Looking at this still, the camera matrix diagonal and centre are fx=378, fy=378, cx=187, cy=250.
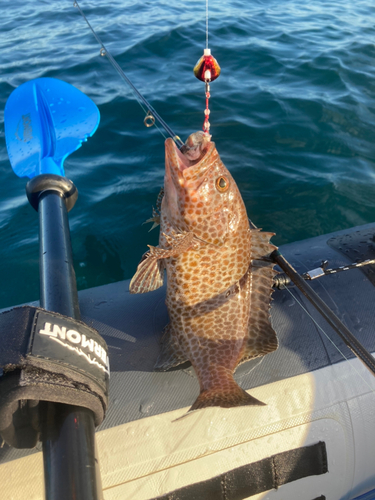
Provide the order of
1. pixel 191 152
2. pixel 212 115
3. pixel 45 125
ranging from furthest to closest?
pixel 212 115 < pixel 45 125 < pixel 191 152

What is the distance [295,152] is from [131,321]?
5350 millimetres

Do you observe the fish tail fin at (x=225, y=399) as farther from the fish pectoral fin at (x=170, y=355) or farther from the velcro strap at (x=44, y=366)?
the velcro strap at (x=44, y=366)

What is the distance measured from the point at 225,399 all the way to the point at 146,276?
3.19 feet

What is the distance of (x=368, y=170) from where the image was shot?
271 inches

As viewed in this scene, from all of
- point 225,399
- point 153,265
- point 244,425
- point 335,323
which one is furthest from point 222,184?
point 244,425

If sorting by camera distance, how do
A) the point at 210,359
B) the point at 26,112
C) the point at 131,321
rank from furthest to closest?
A: the point at 26,112, the point at 131,321, the point at 210,359

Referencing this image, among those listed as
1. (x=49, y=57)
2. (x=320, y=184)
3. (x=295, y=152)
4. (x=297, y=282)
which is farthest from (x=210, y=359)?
(x=49, y=57)

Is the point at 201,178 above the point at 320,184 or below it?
above

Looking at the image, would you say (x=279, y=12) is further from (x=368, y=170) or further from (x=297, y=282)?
(x=297, y=282)

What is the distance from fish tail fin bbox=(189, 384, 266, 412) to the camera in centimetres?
235

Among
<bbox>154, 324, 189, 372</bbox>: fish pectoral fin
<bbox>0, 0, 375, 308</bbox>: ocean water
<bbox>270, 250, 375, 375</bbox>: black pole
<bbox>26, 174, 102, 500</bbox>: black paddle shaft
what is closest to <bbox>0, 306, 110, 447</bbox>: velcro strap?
<bbox>26, 174, 102, 500</bbox>: black paddle shaft

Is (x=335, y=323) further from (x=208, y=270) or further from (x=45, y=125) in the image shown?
(x=45, y=125)

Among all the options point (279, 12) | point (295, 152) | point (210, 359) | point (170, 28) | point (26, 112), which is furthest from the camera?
point (279, 12)

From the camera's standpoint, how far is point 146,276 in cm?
269
